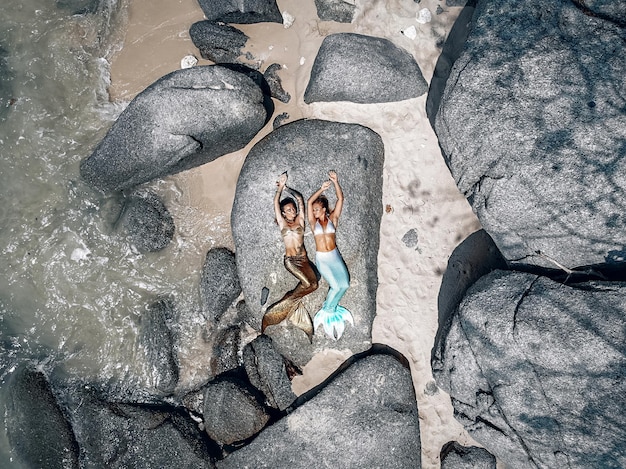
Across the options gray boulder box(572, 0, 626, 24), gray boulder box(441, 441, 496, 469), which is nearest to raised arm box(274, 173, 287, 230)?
gray boulder box(441, 441, 496, 469)

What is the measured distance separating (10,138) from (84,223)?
168 centimetres

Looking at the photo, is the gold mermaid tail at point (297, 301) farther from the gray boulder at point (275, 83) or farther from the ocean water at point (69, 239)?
the gray boulder at point (275, 83)

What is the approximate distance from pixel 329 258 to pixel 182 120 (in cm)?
257

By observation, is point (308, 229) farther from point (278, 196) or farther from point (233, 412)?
point (233, 412)

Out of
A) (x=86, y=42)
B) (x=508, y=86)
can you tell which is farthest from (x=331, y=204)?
(x=86, y=42)

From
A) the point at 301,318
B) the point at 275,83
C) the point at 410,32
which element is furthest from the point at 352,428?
the point at 410,32

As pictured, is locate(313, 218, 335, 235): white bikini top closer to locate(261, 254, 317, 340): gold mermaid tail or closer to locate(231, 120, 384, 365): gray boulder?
locate(231, 120, 384, 365): gray boulder

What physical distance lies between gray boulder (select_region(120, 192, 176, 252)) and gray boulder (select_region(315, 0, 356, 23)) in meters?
3.49

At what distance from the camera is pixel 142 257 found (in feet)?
22.3

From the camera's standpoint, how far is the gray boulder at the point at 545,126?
16.6 feet

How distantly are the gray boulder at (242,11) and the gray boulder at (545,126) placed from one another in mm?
2704

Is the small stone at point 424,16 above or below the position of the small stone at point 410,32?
above

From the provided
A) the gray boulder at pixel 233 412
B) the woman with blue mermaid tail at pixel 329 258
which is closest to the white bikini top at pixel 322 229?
the woman with blue mermaid tail at pixel 329 258

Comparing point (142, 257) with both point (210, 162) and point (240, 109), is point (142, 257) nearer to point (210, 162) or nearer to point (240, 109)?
point (210, 162)
